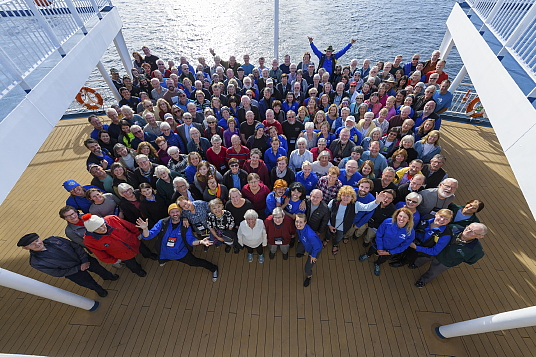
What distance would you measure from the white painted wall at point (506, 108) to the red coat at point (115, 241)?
20.0 ft

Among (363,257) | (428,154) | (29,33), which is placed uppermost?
(29,33)

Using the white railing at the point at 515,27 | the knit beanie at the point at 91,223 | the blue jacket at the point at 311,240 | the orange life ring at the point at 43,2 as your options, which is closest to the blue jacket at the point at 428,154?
the white railing at the point at 515,27

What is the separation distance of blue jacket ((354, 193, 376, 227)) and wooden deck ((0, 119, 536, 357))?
1038 mm

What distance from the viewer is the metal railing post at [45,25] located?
15.1 feet

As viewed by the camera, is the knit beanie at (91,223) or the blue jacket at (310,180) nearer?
the knit beanie at (91,223)

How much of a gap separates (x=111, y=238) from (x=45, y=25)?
4.80 meters

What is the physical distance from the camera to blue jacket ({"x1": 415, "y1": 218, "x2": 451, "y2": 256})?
3801 millimetres

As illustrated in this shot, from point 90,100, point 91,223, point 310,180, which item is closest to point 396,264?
point 310,180

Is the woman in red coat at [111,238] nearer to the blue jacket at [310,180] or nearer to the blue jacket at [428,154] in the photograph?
the blue jacket at [310,180]

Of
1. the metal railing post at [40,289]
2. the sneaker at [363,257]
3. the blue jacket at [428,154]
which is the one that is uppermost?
the blue jacket at [428,154]

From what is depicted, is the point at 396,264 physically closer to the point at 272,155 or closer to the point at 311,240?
the point at 311,240

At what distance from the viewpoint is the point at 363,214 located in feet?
14.4

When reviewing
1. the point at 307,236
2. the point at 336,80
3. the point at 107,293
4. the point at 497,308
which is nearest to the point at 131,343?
the point at 107,293

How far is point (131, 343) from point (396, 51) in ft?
87.0
